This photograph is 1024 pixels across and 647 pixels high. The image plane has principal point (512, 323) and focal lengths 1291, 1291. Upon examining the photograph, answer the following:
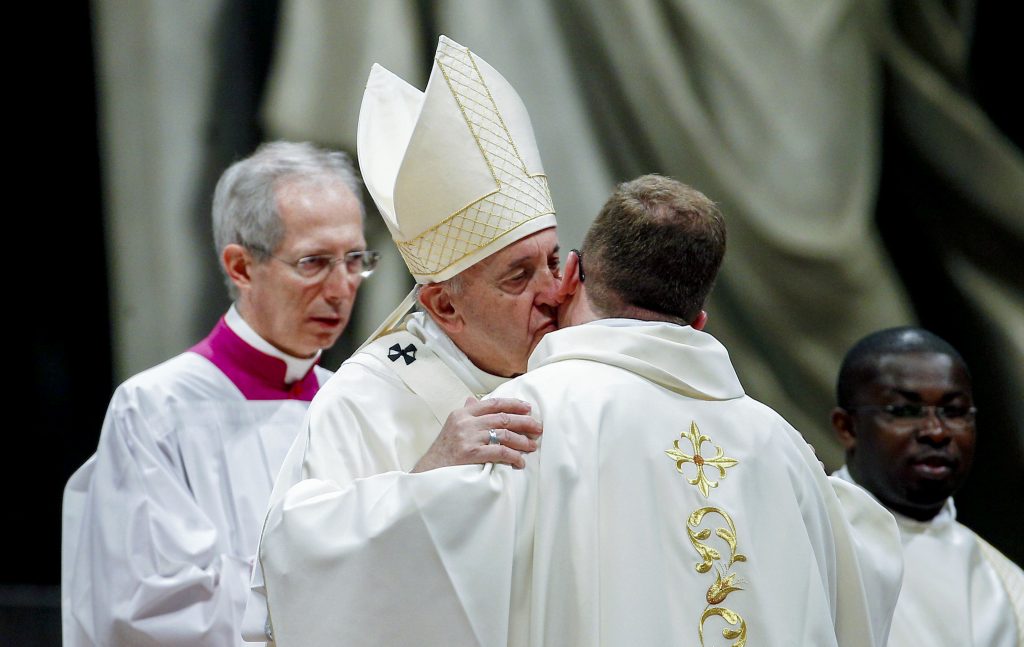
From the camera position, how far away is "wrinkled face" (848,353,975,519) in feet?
12.3

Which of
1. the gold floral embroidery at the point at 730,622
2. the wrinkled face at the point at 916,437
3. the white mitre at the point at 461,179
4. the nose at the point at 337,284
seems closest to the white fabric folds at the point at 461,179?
the white mitre at the point at 461,179

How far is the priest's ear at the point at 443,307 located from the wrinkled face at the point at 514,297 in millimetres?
25

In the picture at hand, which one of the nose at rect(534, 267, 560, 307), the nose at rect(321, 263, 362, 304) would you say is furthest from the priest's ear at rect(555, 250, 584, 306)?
the nose at rect(321, 263, 362, 304)

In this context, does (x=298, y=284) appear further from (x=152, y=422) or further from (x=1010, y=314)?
(x=1010, y=314)

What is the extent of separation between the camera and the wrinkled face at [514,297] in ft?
8.86

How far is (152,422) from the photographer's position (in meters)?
3.78

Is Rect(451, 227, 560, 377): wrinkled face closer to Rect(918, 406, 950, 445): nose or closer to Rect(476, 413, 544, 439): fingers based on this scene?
Rect(476, 413, 544, 439): fingers

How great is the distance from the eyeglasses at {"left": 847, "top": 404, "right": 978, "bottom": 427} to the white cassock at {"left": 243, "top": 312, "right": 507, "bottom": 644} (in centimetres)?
152

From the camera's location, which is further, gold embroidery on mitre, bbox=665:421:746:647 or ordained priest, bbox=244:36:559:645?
ordained priest, bbox=244:36:559:645

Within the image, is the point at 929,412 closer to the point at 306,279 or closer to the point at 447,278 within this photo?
the point at 447,278

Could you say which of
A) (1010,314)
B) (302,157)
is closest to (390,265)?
(302,157)

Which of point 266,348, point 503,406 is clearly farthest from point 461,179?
point 266,348

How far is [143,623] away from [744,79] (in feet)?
10.2

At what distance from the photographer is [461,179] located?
2.72 m
